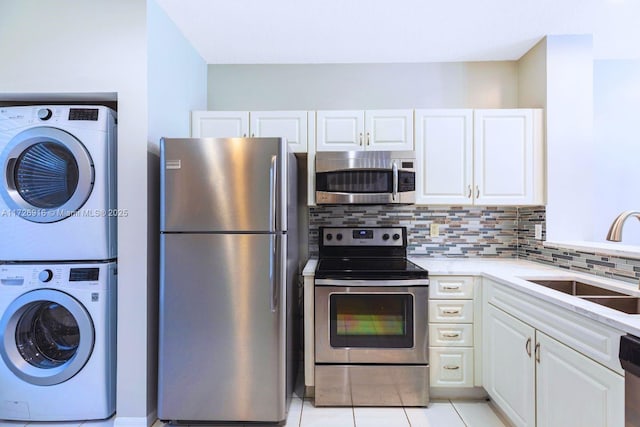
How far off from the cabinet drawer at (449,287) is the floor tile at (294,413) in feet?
3.65

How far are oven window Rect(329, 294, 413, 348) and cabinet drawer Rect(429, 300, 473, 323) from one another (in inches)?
7.1

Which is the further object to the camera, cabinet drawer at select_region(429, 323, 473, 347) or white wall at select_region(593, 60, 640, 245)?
white wall at select_region(593, 60, 640, 245)

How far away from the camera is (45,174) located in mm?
1925

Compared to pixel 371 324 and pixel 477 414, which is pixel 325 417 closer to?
pixel 371 324

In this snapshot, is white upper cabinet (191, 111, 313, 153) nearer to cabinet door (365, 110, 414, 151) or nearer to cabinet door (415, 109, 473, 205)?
cabinet door (365, 110, 414, 151)

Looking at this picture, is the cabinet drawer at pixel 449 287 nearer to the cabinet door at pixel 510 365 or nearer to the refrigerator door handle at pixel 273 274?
the cabinet door at pixel 510 365

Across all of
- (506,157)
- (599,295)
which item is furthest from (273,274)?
(506,157)

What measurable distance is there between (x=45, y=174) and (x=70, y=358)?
42.9 inches

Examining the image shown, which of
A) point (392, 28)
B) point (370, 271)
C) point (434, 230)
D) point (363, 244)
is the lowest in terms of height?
point (370, 271)

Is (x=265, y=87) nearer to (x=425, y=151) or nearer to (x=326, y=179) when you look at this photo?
(x=326, y=179)

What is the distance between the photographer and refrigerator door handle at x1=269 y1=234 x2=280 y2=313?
1.83 m

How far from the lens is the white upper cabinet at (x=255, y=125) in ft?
8.11

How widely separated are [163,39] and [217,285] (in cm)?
158

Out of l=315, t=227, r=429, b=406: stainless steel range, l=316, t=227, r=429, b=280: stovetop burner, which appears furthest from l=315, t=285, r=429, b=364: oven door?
l=316, t=227, r=429, b=280: stovetop burner
